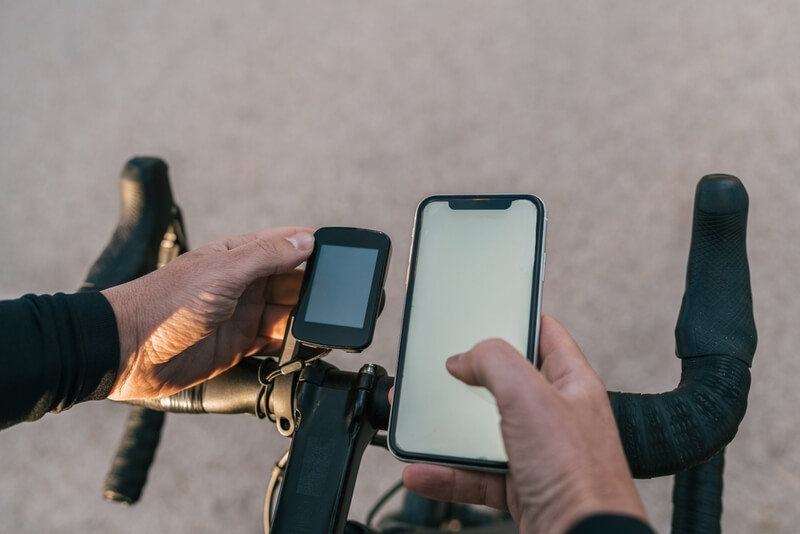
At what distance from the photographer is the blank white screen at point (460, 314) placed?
572mm

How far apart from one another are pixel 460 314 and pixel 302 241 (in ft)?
Answer: 0.72

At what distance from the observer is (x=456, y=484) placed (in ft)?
1.96

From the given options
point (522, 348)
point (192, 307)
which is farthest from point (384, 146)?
point (522, 348)

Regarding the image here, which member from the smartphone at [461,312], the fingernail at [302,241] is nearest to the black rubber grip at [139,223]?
the fingernail at [302,241]

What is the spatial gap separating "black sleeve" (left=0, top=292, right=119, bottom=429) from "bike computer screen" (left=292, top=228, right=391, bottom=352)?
0.63ft

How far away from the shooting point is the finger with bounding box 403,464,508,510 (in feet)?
1.93

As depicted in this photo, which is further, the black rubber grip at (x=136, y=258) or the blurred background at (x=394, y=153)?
the blurred background at (x=394, y=153)

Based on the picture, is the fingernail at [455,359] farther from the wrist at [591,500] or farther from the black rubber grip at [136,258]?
the black rubber grip at [136,258]

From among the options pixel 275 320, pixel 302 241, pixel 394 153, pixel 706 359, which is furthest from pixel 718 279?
pixel 394 153

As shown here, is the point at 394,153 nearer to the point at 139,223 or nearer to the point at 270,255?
the point at 139,223

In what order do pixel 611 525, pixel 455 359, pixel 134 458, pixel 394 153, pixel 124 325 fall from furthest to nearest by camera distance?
1. pixel 394 153
2. pixel 134 458
3. pixel 124 325
4. pixel 455 359
5. pixel 611 525

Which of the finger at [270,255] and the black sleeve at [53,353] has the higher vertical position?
the finger at [270,255]

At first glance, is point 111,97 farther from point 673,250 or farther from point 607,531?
point 607,531

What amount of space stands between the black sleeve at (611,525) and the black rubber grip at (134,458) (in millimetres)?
590
